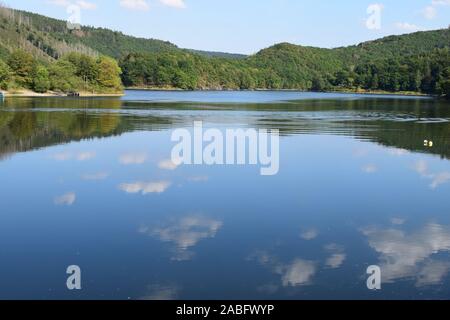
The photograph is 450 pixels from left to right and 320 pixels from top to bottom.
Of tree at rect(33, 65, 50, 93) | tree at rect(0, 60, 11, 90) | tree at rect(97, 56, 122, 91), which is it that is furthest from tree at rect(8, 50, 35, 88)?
tree at rect(97, 56, 122, 91)

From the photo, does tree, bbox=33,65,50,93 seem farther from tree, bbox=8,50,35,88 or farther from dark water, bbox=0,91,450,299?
dark water, bbox=0,91,450,299

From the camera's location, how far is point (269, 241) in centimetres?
1320

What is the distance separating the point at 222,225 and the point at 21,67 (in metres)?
97.1

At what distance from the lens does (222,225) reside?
14.5 meters

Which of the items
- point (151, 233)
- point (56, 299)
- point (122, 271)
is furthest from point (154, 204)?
point (56, 299)

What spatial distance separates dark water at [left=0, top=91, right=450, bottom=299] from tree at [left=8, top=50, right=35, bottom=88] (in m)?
80.3

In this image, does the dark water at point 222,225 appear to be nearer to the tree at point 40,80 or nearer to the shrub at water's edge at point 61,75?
the shrub at water's edge at point 61,75

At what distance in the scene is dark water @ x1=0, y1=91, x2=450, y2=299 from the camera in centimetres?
1050

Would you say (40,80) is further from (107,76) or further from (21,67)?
(107,76)

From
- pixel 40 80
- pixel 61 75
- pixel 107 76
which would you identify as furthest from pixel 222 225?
pixel 107 76

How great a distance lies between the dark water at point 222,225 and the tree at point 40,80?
264 ft

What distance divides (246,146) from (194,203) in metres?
14.1

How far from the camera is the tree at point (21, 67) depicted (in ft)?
336
